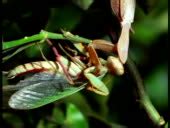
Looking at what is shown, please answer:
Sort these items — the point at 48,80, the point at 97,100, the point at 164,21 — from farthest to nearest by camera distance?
the point at 164,21 < the point at 97,100 < the point at 48,80

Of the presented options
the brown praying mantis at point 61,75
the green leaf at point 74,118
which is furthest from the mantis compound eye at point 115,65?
the green leaf at point 74,118

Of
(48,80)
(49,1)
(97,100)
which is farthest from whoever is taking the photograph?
(97,100)

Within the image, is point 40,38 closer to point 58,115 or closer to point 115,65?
point 115,65

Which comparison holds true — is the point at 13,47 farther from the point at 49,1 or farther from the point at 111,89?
the point at 111,89

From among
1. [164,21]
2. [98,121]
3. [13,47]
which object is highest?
[13,47]

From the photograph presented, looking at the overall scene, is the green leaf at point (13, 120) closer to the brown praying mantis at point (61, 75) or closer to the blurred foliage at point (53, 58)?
the blurred foliage at point (53, 58)

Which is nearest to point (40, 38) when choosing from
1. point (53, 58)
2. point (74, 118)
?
point (53, 58)

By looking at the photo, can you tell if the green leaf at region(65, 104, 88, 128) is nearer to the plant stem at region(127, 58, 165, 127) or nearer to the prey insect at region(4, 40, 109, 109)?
the prey insect at region(4, 40, 109, 109)

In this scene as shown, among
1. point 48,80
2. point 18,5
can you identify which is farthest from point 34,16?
point 48,80
